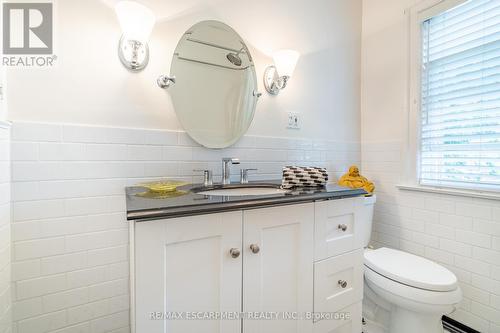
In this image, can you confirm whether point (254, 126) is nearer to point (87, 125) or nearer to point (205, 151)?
point (205, 151)

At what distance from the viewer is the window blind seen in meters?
1.29

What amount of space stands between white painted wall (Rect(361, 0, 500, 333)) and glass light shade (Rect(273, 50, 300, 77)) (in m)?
0.83

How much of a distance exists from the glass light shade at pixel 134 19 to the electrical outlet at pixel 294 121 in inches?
37.1

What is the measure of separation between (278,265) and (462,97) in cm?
148

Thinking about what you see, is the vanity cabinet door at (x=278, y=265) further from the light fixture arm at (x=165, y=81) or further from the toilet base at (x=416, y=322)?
the light fixture arm at (x=165, y=81)

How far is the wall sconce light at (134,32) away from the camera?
100cm

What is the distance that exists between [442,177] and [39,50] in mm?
2194

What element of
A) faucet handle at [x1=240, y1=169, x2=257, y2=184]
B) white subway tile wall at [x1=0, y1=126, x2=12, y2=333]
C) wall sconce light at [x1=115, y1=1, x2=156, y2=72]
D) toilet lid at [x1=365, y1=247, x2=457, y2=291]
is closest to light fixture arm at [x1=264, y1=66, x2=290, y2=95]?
faucet handle at [x1=240, y1=169, x2=257, y2=184]

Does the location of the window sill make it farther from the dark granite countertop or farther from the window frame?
the dark granite countertop

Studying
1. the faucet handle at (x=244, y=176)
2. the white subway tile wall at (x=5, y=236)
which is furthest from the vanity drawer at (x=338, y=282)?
the white subway tile wall at (x=5, y=236)

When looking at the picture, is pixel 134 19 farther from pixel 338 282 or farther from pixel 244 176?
pixel 338 282

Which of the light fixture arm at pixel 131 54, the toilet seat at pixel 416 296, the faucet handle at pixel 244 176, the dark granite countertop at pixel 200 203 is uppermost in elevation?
the light fixture arm at pixel 131 54

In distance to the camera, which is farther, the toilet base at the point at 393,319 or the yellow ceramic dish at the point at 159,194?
the toilet base at the point at 393,319

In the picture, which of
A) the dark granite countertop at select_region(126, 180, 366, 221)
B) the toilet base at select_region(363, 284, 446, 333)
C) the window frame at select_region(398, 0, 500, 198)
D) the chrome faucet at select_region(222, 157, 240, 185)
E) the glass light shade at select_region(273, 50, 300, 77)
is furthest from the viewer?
the window frame at select_region(398, 0, 500, 198)
